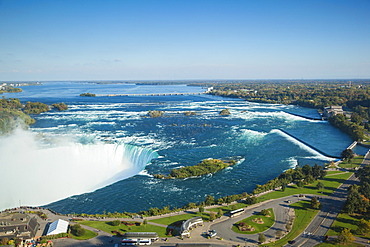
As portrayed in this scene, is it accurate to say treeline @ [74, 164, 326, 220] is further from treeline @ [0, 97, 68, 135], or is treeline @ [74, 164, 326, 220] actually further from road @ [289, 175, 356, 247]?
treeline @ [0, 97, 68, 135]

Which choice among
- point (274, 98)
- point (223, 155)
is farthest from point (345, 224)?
point (274, 98)

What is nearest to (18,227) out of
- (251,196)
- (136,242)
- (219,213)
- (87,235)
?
(87,235)

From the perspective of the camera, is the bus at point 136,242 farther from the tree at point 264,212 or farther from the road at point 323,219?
the road at point 323,219

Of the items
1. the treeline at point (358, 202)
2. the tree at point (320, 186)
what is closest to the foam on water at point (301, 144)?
the tree at point (320, 186)

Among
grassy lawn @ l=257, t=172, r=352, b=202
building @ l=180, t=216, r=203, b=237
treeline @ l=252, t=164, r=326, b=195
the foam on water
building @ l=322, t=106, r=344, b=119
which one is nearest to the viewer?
building @ l=180, t=216, r=203, b=237

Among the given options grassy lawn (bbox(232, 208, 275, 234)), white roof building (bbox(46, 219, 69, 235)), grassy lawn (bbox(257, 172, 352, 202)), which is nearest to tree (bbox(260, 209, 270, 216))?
grassy lawn (bbox(232, 208, 275, 234))

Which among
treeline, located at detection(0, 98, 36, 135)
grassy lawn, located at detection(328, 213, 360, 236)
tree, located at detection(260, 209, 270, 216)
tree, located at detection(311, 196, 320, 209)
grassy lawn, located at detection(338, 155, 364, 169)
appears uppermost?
treeline, located at detection(0, 98, 36, 135)
